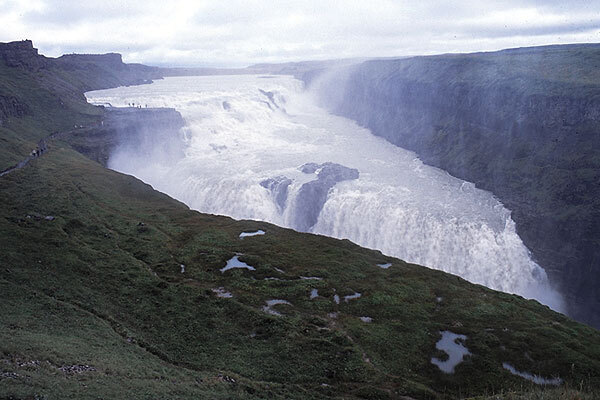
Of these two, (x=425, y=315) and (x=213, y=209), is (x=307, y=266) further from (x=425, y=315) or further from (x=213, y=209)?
(x=213, y=209)

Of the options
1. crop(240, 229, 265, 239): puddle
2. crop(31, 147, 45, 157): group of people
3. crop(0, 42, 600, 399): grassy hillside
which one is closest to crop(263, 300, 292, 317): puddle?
crop(0, 42, 600, 399): grassy hillside

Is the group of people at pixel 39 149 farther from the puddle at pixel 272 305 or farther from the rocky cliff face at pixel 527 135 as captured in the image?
the rocky cliff face at pixel 527 135

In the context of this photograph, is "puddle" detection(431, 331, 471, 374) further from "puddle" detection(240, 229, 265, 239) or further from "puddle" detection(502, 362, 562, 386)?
"puddle" detection(240, 229, 265, 239)

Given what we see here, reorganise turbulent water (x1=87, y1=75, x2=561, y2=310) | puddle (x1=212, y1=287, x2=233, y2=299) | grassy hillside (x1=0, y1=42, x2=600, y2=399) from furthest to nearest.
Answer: turbulent water (x1=87, y1=75, x2=561, y2=310) → puddle (x1=212, y1=287, x2=233, y2=299) → grassy hillside (x1=0, y1=42, x2=600, y2=399)

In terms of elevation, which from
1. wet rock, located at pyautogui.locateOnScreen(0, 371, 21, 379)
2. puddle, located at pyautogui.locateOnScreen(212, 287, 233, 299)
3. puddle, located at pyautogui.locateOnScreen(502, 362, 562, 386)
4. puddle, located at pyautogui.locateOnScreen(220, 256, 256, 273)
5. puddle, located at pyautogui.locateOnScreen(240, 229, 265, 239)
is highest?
wet rock, located at pyautogui.locateOnScreen(0, 371, 21, 379)

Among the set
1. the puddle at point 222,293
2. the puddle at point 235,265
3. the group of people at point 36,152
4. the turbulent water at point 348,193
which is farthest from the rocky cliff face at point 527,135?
the group of people at point 36,152

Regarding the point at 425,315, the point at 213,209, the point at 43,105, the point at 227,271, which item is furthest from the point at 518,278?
the point at 43,105
